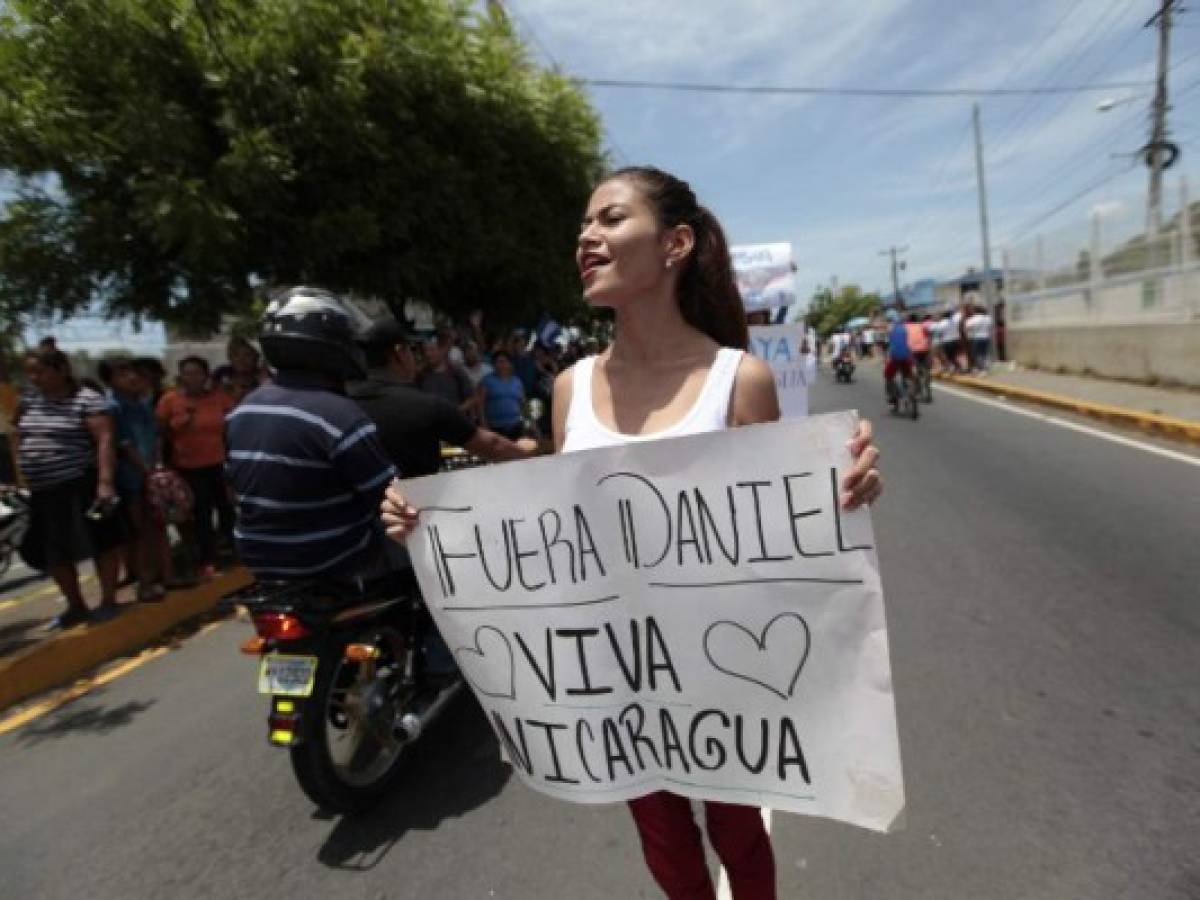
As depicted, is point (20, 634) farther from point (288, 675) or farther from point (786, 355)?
point (786, 355)

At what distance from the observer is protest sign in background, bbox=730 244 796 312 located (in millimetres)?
8250

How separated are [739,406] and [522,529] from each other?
1.79ft

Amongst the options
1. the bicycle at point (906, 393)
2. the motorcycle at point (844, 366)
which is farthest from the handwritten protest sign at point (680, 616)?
the motorcycle at point (844, 366)

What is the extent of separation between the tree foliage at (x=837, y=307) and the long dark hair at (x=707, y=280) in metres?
98.0

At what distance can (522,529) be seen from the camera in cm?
175

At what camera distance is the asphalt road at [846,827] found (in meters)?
2.40

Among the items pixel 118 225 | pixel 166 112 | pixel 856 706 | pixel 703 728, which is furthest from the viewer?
pixel 118 225

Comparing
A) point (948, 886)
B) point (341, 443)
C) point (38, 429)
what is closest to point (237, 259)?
point (38, 429)

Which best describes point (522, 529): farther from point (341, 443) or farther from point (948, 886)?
point (948, 886)

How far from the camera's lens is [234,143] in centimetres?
750

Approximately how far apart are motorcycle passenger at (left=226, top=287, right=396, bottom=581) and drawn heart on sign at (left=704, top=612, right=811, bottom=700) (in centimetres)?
152

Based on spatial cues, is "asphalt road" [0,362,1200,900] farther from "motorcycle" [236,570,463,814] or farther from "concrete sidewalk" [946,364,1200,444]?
"concrete sidewalk" [946,364,1200,444]

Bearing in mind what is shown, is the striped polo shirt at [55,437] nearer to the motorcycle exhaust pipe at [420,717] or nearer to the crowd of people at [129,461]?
the crowd of people at [129,461]

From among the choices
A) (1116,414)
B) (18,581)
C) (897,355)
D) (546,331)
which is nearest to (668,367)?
(18,581)
